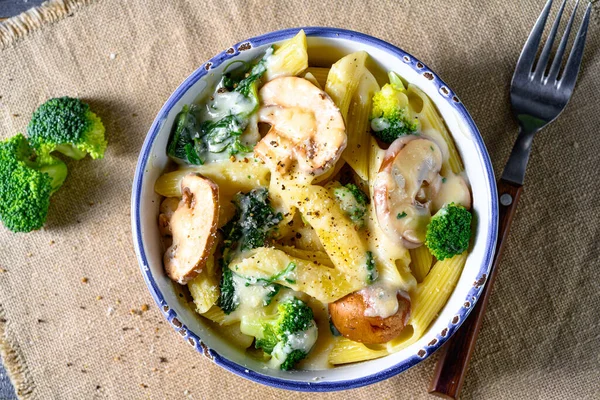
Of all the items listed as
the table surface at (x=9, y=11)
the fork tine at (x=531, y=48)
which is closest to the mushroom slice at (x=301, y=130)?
the fork tine at (x=531, y=48)

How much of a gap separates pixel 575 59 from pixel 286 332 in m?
1.71

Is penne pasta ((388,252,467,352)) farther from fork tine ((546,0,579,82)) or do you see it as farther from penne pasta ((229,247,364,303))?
fork tine ((546,0,579,82))

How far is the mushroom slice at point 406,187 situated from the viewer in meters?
2.13

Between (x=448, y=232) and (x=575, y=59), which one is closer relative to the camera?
(x=448, y=232)

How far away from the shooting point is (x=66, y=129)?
8.31 ft

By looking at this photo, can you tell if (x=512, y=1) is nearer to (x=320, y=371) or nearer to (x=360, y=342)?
(x=360, y=342)

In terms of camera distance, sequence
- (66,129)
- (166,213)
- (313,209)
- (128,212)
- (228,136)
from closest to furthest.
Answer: (313,209) < (228,136) < (166,213) < (66,129) < (128,212)

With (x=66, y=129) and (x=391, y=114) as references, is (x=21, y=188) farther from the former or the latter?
(x=391, y=114)

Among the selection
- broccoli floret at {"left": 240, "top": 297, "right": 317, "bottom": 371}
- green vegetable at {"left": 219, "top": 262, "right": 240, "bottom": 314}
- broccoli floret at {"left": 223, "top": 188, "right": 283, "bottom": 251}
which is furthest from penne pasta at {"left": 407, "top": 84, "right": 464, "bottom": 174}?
green vegetable at {"left": 219, "top": 262, "right": 240, "bottom": 314}

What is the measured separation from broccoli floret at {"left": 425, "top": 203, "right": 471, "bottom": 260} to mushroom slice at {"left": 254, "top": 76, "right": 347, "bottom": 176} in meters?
0.45

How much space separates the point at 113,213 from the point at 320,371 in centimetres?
118

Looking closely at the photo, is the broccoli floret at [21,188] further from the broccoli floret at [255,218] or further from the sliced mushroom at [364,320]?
the sliced mushroom at [364,320]

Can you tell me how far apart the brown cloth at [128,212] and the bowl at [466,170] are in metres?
0.41

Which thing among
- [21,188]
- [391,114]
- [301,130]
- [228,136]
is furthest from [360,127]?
[21,188]
